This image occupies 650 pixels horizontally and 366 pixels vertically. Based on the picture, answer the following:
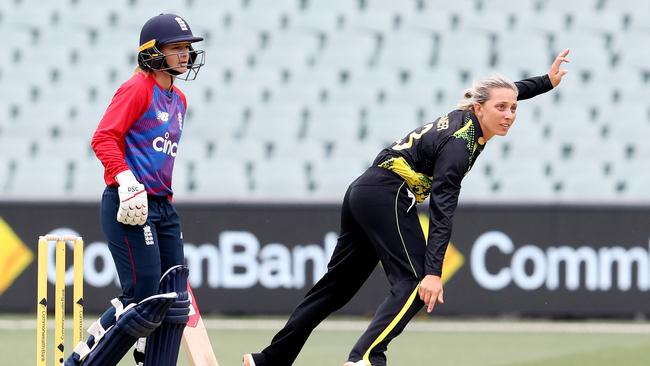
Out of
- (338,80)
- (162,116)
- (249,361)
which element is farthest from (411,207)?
(338,80)

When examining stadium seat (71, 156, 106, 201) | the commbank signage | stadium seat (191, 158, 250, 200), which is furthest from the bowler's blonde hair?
stadium seat (71, 156, 106, 201)

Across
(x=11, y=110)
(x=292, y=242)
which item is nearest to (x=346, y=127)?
(x=292, y=242)

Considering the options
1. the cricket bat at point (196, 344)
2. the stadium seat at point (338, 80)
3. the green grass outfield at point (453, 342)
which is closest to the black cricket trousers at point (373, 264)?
the cricket bat at point (196, 344)

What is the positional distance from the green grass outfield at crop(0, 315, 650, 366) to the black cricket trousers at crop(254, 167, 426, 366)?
133 centimetres

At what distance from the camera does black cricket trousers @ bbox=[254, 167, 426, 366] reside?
5570 mm

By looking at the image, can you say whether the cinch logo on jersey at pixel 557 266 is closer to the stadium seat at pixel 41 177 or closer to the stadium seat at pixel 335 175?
the stadium seat at pixel 335 175

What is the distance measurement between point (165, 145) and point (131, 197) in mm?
402

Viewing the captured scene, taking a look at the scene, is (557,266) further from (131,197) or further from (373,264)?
(131,197)

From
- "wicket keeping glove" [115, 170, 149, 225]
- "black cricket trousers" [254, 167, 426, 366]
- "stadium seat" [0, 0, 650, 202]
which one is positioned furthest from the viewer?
"stadium seat" [0, 0, 650, 202]

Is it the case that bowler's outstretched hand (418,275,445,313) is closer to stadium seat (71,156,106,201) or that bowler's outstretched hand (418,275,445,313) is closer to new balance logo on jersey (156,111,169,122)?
new balance logo on jersey (156,111,169,122)

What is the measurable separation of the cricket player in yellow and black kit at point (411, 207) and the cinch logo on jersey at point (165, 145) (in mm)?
882

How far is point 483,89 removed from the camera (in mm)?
5680

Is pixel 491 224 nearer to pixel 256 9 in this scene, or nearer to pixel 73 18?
pixel 256 9

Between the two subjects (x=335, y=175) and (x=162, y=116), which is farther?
(x=335, y=175)
